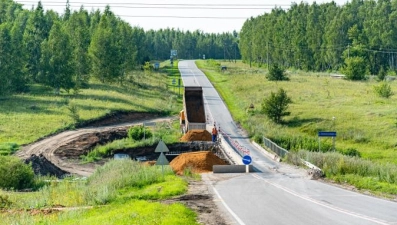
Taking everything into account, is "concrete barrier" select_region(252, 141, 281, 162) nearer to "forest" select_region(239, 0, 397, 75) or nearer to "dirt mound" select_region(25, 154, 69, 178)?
"dirt mound" select_region(25, 154, 69, 178)

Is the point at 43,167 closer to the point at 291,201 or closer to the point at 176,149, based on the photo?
the point at 176,149

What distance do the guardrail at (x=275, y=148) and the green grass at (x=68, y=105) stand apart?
2245 centimetres

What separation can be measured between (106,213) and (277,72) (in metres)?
84.8

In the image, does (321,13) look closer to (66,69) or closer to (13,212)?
(66,69)

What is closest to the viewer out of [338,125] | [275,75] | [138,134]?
[138,134]

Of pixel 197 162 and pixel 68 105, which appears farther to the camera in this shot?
pixel 68 105

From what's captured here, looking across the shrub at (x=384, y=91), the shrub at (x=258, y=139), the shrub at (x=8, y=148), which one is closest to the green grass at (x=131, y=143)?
the shrub at (x=8, y=148)

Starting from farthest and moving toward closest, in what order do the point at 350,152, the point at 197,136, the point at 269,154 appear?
the point at 197,136 → the point at 350,152 → the point at 269,154

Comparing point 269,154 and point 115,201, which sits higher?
point 115,201

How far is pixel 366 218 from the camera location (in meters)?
19.4

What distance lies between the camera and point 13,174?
36.2m

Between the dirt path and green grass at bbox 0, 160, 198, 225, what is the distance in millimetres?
10960

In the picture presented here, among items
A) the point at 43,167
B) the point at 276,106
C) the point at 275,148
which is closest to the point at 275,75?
the point at 276,106

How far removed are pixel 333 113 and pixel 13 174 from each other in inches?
1642
